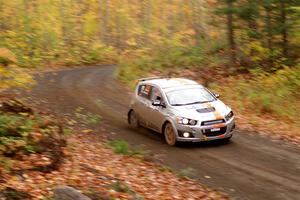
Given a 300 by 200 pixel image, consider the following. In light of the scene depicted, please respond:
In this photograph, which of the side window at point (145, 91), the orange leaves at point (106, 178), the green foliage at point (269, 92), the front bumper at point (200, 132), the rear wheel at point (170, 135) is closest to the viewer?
the orange leaves at point (106, 178)

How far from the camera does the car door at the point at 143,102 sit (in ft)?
50.5

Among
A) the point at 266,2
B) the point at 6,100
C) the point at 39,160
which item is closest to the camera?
the point at 39,160

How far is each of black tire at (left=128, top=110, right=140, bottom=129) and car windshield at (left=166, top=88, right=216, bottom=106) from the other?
6.68 feet

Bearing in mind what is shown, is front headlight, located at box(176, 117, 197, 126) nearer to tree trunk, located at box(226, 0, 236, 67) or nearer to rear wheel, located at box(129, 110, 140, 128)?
rear wheel, located at box(129, 110, 140, 128)

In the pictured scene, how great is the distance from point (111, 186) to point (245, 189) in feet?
9.80

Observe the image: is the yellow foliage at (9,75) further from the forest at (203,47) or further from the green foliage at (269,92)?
the green foliage at (269,92)

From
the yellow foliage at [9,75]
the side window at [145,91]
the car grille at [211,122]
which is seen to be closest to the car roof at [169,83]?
the side window at [145,91]

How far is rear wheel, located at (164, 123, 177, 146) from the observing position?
13.8m

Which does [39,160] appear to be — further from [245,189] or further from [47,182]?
[245,189]

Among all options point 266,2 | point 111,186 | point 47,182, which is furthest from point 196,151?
point 266,2

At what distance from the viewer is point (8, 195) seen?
751 centimetres

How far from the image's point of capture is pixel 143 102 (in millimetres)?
15625

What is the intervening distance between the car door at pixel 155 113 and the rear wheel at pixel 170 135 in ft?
1.04

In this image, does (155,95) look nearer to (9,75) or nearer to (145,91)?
(145,91)
